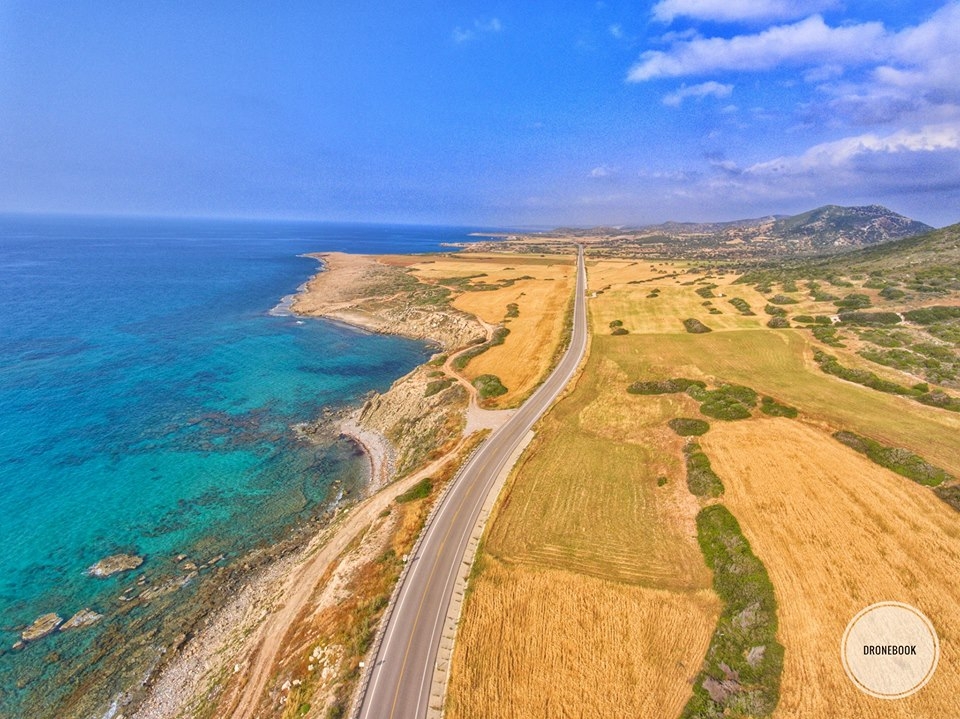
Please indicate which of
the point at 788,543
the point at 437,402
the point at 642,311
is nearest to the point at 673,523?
the point at 788,543

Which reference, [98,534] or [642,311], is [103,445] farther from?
[642,311]

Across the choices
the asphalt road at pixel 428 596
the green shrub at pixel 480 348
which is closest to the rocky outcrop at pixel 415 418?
the green shrub at pixel 480 348

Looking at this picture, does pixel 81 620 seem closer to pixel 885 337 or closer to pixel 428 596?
pixel 428 596

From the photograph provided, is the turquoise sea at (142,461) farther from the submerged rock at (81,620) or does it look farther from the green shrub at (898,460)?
the green shrub at (898,460)

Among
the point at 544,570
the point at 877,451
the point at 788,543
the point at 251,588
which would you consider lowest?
the point at 251,588

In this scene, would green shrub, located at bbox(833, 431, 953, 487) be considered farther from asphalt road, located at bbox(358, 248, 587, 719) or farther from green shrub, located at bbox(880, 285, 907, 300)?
green shrub, located at bbox(880, 285, 907, 300)

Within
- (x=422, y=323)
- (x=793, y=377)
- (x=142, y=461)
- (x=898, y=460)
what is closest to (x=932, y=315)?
(x=793, y=377)
